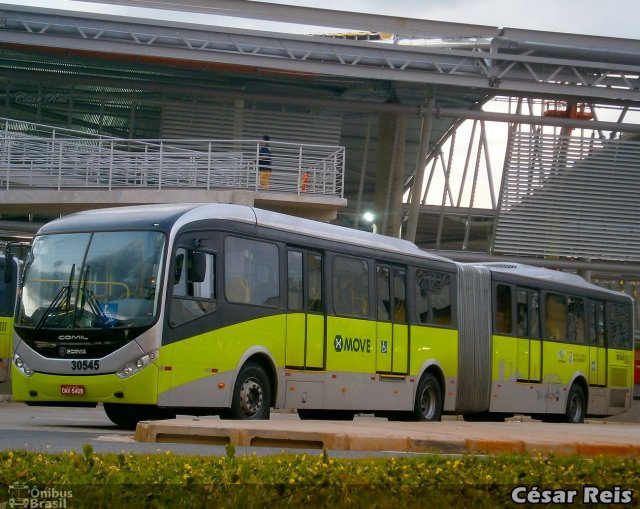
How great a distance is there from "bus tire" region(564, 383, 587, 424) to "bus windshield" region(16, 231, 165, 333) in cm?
1285

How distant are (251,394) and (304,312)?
182 cm

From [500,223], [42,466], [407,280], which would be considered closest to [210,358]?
[407,280]

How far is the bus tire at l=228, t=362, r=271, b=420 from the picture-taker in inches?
662

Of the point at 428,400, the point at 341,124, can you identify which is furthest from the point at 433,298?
the point at 341,124

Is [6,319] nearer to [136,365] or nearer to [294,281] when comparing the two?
[294,281]

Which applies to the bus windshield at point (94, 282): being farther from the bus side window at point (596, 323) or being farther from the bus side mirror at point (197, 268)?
the bus side window at point (596, 323)

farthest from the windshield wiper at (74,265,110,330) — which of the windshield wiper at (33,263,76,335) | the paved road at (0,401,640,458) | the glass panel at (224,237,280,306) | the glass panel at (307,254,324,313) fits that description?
the glass panel at (307,254,324,313)

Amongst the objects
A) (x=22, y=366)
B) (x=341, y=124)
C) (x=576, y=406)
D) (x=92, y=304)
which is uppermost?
(x=341, y=124)

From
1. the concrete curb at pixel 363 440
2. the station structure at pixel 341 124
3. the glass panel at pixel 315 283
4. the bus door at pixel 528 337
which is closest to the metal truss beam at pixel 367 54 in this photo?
the station structure at pixel 341 124

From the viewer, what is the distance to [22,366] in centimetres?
1678

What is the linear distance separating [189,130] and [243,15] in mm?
7136

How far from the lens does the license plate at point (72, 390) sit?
632 inches

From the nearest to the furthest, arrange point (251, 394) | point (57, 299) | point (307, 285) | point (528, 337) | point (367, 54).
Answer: point (57, 299)
point (251, 394)
point (307, 285)
point (528, 337)
point (367, 54)

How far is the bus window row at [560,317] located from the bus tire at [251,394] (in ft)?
26.6
